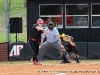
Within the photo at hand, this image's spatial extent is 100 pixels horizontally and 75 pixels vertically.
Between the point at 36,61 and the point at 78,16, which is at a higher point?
the point at 78,16

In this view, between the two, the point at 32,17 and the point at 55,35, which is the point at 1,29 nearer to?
the point at 32,17

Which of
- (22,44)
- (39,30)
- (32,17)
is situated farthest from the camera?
(32,17)

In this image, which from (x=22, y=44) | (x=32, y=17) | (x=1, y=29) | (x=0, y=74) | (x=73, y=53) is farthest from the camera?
(x=1, y=29)

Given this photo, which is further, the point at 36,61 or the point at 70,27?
the point at 70,27

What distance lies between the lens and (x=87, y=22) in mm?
24547

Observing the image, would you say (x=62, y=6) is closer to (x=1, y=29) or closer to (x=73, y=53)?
(x=73, y=53)

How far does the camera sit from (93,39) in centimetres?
2447

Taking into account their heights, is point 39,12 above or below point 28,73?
above

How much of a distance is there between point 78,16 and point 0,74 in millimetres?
11341

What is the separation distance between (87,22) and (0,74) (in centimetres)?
1145

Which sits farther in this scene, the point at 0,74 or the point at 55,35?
the point at 55,35

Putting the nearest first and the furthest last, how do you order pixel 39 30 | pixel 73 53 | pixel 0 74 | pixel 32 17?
1. pixel 0 74
2. pixel 39 30
3. pixel 73 53
4. pixel 32 17

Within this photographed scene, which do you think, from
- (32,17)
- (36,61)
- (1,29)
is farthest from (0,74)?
(1,29)

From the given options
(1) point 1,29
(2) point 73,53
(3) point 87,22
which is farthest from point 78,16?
(1) point 1,29
